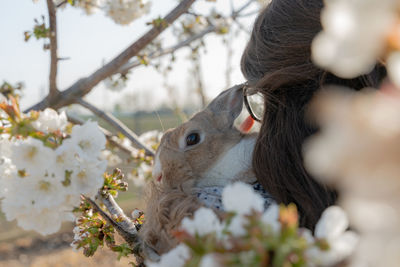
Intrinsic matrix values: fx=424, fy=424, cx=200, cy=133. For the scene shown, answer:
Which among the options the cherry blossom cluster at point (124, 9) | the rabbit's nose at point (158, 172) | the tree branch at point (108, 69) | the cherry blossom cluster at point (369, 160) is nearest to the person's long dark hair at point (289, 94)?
the rabbit's nose at point (158, 172)

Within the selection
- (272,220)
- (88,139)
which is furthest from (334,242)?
(88,139)

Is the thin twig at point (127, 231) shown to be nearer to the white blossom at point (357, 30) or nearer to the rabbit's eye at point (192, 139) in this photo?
the rabbit's eye at point (192, 139)

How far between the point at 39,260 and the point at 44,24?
401cm

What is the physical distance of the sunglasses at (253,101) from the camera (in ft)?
4.22

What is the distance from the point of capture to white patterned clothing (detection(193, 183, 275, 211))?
3.44ft

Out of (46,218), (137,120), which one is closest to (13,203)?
(46,218)

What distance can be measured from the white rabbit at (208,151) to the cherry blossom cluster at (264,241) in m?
0.63

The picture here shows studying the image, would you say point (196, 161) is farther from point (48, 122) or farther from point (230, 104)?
point (48, 122)

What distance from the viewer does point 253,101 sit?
4.82 ft

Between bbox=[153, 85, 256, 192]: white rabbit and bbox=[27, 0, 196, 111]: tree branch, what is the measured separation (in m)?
1.09

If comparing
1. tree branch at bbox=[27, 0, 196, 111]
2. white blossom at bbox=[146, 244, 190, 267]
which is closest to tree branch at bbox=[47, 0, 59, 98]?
tree branch at bbox=[27, 0, 196, 111]

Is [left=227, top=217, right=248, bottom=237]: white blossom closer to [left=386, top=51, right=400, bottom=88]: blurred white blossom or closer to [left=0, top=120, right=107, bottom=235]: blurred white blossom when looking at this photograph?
[left=386, top=51, right=400, bottom=88]: blurred white blossom

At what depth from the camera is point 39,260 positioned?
5.38 meters

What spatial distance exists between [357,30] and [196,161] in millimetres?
954
